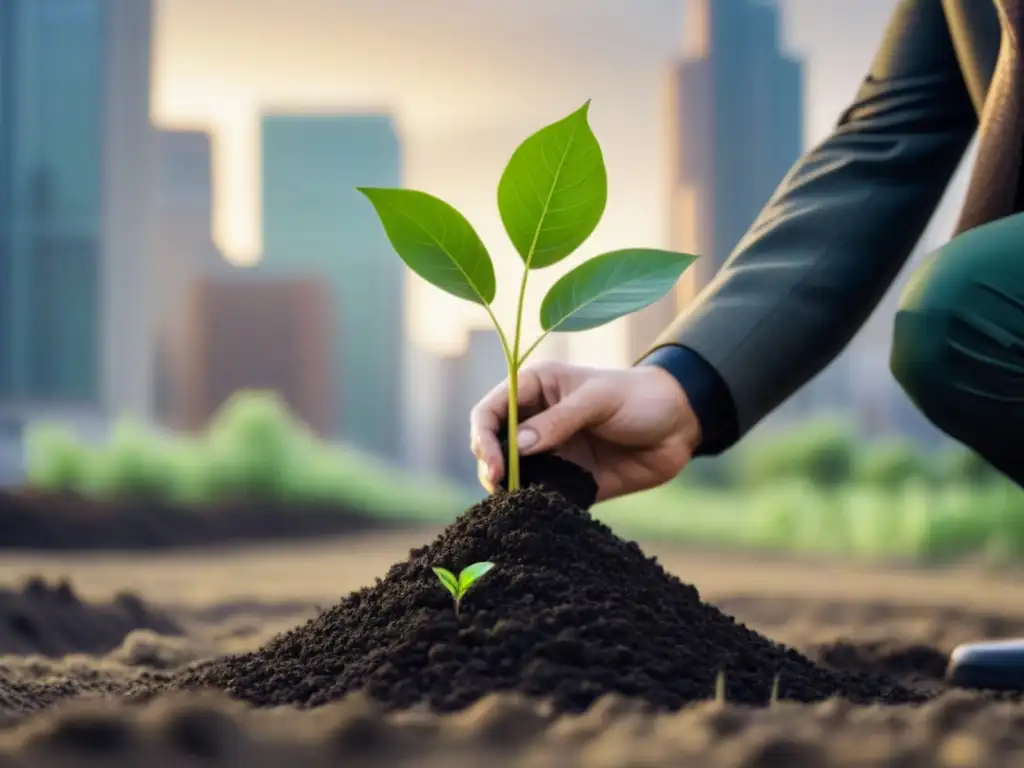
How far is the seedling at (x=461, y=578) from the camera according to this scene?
0.94 metres

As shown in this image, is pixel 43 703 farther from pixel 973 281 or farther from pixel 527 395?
pixel 973 281

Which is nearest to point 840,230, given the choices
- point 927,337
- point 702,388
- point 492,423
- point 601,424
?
point 927,337

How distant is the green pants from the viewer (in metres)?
1.24

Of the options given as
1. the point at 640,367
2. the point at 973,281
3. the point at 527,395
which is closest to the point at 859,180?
the point at 973,281

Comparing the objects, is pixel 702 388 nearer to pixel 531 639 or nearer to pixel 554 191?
pixel 554 191

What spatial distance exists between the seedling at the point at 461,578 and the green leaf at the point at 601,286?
265 mm

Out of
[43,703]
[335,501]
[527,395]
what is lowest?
[335,501]

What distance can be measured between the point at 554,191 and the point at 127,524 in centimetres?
→ 628

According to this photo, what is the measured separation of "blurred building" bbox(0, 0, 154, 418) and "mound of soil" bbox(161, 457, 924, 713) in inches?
463

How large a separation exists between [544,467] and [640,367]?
0.57ft

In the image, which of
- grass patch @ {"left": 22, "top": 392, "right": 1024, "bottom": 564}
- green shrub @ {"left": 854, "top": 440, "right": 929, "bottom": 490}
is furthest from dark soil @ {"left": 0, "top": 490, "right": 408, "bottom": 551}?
green shrub @ {"left": 854, "top": 440, "right": 929, "bottom": 490}

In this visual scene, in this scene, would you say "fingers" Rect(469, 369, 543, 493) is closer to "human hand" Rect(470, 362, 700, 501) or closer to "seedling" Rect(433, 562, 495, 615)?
"human hand" Rect(470, 362, 700, 501)

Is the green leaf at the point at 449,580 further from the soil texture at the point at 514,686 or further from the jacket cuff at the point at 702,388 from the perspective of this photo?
the jacket cuff at the point at 702,388

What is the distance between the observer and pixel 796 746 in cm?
58
